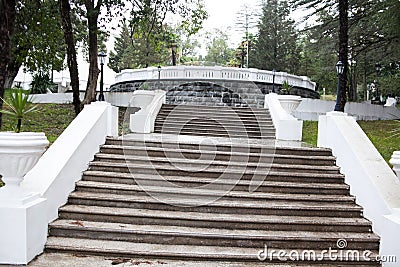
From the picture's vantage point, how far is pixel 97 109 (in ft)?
22.4

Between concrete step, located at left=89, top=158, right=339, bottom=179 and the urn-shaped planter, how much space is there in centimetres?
194

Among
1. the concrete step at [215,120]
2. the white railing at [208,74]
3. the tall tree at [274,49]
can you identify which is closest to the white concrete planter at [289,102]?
the concrete step at [215,120]

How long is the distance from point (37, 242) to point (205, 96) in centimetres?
1368

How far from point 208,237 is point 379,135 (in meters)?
9.36

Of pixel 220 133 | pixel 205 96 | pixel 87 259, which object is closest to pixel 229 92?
pixel 205 96

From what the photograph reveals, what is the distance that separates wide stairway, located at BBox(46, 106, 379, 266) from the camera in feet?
14.8

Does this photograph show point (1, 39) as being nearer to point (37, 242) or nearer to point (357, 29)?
point (37, 242)

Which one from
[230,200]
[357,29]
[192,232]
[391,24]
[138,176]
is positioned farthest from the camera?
[357,29]

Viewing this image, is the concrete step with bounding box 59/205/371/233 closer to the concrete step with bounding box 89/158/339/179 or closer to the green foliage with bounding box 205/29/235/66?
the concrete step with bounding box 89/158/339/179

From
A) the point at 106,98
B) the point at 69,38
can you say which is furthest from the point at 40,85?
the point at 69,38

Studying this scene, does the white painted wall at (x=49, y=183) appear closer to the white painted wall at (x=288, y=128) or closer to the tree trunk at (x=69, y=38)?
the white painted wall at (x=288, y=128)

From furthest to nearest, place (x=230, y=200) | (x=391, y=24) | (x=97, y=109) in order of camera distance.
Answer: (x=391, y=24) < (x=97, y=109) < (x=230, y=200)

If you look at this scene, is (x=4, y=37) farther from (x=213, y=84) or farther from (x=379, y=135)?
(x=213, y=84)

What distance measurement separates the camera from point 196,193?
548 cm
